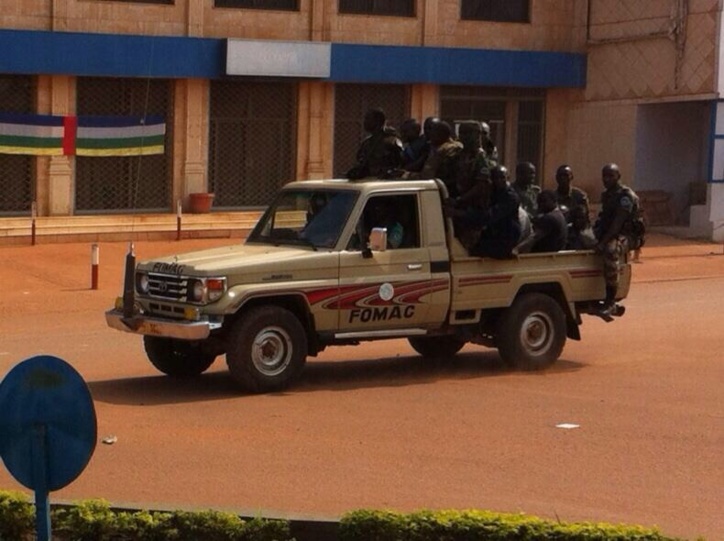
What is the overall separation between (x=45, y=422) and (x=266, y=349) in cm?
723

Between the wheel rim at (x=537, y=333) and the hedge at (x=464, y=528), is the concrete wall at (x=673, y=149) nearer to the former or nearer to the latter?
the wheel rim at (x=537, y=333)

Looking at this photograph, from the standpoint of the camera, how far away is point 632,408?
44.1 feet

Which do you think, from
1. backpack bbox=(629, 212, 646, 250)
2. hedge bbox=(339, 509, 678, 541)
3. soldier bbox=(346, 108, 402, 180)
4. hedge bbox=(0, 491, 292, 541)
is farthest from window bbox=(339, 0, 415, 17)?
hedge bbox=(339, 509, 678, 541)

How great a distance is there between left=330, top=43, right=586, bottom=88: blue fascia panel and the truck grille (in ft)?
62.3

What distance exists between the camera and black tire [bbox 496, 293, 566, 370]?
50.1ft

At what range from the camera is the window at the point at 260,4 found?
1235 inches

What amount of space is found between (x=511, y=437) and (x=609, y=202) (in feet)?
15.4

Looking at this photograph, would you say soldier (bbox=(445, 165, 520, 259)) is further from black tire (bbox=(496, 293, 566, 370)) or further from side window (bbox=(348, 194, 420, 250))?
black tire (bbox=(496, 293, 566, 370))

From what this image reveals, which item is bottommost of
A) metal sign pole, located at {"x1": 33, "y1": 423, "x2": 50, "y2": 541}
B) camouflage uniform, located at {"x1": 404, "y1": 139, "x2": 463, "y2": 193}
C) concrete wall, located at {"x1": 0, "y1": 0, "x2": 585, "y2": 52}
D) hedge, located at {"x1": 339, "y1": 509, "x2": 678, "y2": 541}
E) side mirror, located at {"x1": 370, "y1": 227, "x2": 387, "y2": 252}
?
hedge, located at {"x1": 339, "y1": 509, "x2": 678, "y2": 541}

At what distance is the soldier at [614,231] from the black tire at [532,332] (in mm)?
657

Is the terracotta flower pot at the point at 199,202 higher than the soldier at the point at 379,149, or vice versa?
the soldier at the point at 379,149

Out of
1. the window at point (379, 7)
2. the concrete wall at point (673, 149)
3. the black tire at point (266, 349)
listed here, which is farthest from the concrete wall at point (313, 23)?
the black tire at point (266, 349)

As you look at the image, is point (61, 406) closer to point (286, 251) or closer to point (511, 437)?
point (511, 437)

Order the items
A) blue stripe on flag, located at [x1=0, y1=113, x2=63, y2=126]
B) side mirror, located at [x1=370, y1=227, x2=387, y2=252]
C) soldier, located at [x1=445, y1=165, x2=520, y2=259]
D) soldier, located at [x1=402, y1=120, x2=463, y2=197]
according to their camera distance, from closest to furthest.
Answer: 1. side mirror, located at [x1=370, y1=227, x2=387, y2=252]
2. soldier, located at [x1=445, y1=165, x2=520, y2=259]
3. soldier, located at [x1=402, y1=120, x2=463, y2=197]
4. blue stripe on flag, located at [x1=0, y1=113, x2=63, y2=126]
